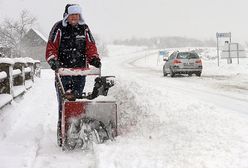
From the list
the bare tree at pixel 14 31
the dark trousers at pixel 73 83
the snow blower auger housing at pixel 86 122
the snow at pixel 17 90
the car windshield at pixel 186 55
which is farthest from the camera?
the bare tree at pixel 14 31

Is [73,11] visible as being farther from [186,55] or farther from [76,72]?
[186,55]

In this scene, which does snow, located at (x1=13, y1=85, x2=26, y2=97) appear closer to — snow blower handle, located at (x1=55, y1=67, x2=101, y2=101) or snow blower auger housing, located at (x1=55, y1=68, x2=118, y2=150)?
snow blower handle, located at (x1=55, y1=67, x2=101, y2=101)

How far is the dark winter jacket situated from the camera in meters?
6.48

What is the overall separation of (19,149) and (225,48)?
30.9 metres

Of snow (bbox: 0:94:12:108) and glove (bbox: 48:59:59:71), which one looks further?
snow (bbox: 0:94:12:108)

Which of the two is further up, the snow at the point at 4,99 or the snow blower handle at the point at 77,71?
the snow blower handle at the point at 77,71

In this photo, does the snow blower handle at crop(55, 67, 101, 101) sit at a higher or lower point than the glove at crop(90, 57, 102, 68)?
lower

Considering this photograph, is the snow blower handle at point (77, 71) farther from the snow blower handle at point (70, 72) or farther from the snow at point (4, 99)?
the snow at point (4, 99)

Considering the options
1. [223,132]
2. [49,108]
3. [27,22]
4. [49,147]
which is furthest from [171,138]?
[27,22]

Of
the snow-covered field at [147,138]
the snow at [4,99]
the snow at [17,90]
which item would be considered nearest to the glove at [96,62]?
the snow-covered field at [147,138]

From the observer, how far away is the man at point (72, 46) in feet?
21.1

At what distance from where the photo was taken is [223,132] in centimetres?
592

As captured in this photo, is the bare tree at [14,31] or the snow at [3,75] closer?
the snow at [3,75]

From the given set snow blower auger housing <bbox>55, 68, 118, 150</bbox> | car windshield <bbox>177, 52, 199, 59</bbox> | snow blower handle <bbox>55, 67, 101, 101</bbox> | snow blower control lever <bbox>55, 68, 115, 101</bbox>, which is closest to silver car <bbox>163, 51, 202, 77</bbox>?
car windshield <bbox>177, 52, 199, 59</bbox>
